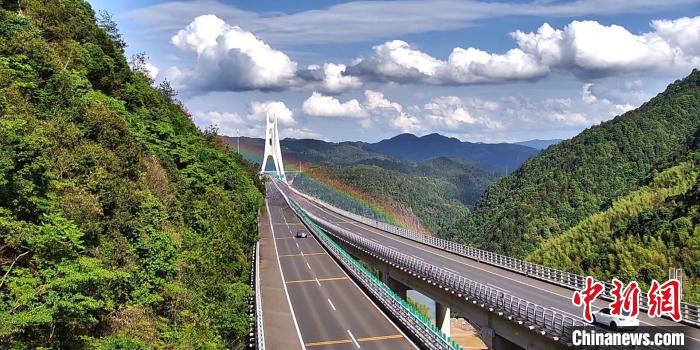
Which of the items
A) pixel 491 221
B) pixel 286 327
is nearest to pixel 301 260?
pixel 286 327

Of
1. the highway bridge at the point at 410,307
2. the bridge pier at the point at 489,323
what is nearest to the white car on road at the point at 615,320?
the highway bridge at the point at 410,307

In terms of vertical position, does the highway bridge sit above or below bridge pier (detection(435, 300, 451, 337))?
above

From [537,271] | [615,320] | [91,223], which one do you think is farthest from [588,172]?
[91,223]

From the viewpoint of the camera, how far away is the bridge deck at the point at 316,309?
32.7 m

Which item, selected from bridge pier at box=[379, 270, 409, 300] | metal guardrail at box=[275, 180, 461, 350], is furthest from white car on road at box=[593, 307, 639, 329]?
bridge pier at box=[379, 270, 409, 300]

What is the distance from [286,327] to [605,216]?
262 feet

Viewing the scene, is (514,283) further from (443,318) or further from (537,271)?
(443,318)

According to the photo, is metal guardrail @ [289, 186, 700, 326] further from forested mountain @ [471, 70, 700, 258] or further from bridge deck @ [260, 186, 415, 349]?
forested mountain @ [471, 70, 700, 258]

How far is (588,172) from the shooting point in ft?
499

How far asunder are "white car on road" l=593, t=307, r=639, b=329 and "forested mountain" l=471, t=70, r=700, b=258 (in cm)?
10578

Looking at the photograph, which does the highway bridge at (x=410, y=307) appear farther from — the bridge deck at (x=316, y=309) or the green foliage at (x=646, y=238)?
the green foliage at (x=646, y=238)

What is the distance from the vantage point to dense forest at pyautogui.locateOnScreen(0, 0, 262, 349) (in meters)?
18.6

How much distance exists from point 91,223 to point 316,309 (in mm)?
20284

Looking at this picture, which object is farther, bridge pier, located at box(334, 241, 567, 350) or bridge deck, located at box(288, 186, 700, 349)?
bridge deck, located at box(288, 186, 700, 349)
